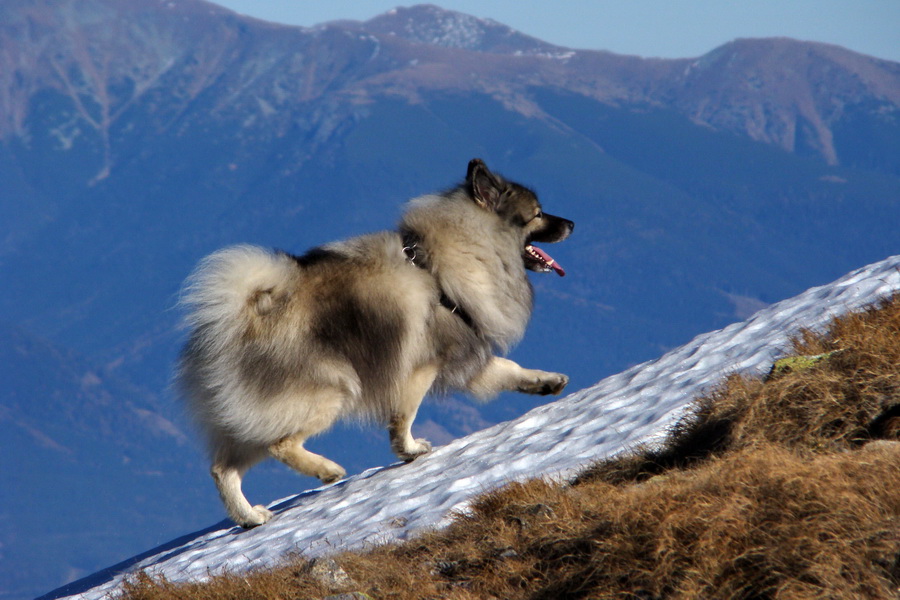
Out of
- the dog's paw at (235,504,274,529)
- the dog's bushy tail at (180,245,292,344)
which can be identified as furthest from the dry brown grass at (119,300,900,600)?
the dog's bushy tail at (180,245,292,344)

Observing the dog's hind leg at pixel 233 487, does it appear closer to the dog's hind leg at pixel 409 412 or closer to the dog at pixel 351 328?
the dog at pixel 351 328

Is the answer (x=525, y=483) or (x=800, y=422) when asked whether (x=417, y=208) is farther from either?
(x=800, y=422)

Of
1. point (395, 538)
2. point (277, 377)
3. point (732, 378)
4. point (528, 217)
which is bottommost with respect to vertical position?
point (395, 538)

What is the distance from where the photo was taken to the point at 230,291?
21.7ft

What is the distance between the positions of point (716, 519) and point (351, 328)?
3.54 m

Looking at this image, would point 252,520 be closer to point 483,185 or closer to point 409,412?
point 409,412

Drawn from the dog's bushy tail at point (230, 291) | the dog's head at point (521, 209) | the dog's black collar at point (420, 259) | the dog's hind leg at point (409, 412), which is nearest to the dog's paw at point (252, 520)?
the dog's hind leg at point (409, 412)

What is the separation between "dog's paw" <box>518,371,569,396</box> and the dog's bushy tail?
2386mm

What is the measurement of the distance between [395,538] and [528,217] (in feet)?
11.4

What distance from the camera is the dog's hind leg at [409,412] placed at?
7.22 meters

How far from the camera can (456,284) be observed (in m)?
7.36

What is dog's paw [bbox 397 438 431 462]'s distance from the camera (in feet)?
24.9

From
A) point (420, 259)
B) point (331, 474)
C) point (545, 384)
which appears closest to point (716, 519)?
point (331, 474)

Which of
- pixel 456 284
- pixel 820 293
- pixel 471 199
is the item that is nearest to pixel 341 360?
pixel 456 284
